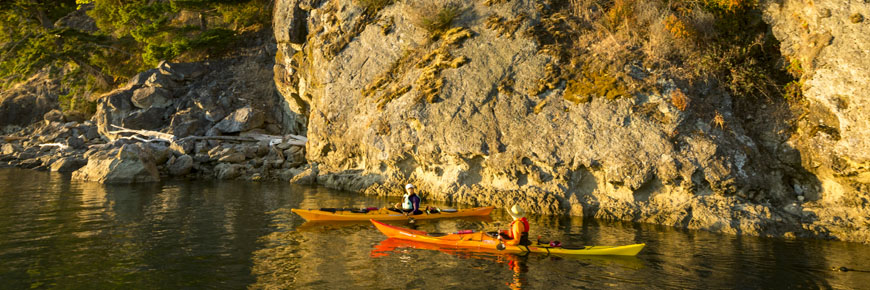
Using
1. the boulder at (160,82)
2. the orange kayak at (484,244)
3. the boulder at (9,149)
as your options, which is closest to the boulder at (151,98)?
the boulder at (160,82)

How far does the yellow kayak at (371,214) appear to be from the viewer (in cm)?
1479

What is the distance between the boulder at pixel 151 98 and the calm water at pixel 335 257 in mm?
19174

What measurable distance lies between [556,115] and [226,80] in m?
26.3

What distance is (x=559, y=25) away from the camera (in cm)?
1906

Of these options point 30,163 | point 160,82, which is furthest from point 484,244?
point 30,163

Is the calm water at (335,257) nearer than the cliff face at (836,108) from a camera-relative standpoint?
Yes

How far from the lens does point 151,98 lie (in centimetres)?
3447

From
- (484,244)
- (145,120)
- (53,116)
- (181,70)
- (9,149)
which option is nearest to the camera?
(484,244)

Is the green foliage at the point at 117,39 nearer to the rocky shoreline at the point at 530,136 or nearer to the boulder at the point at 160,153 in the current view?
the rocky shoreline at the point at 530,136

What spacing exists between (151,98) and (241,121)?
25.0ft

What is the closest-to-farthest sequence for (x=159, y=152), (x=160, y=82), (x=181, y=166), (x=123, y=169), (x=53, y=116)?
1. (x=123, y=169)
2. (x=181, y=166)
3. (x=159, y=152)
4. (x=160, y=82)
5. (x=53, y=116)

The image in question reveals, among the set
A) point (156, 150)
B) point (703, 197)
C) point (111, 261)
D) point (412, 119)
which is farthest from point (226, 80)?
point (703, 197)

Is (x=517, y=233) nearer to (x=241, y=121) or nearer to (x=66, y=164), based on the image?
(x=241, y=121)

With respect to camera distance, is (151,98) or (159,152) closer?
(159,152)
